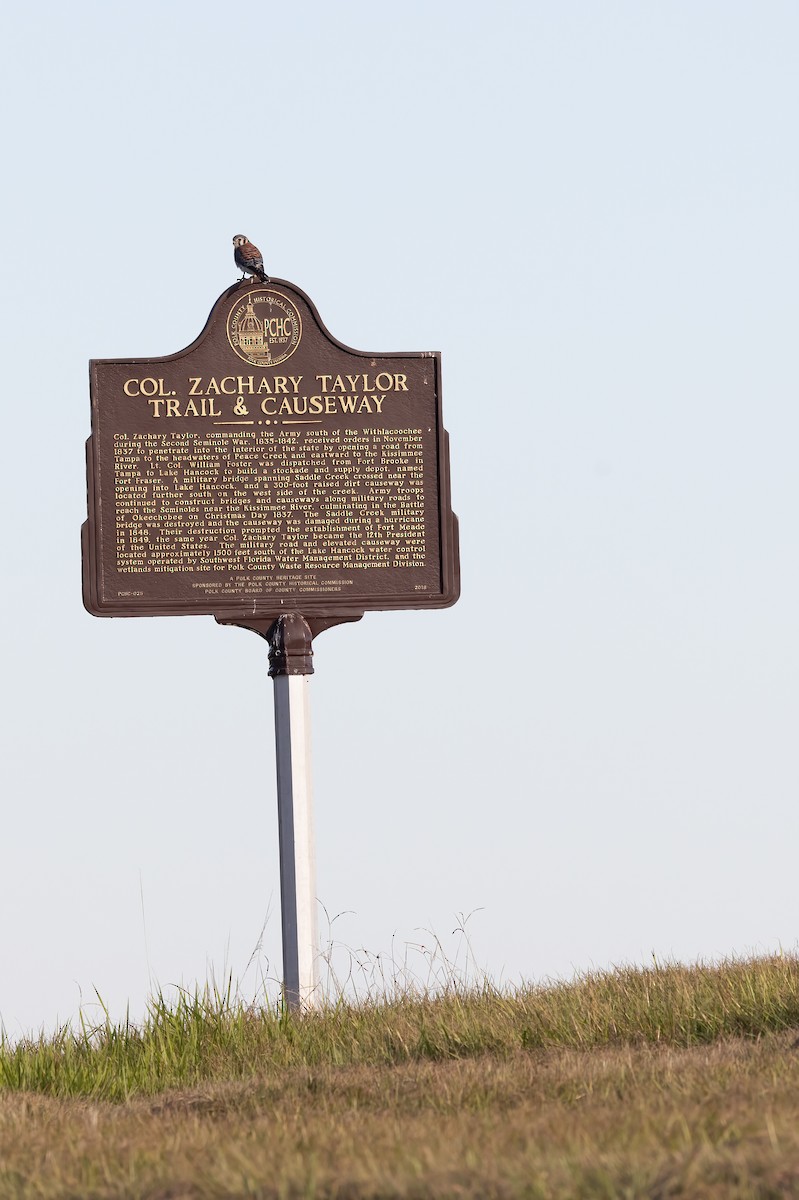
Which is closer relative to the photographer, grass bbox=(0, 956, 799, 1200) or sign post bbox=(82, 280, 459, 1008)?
grass bbox=(0, 956, 799, 1200)

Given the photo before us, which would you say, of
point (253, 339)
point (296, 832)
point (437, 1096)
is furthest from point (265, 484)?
point (437, 1096)

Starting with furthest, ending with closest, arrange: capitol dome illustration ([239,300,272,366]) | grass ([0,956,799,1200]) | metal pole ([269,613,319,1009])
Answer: capitol dome illustration ([239,300,272,366]), metal pole ([269,613,319,1009]), grass ([0,956,799,1200])

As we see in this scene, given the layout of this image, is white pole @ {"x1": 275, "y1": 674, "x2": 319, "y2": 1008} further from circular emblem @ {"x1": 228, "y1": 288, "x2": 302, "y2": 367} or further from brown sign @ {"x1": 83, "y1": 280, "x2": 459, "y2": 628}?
circular emblem @ {"x1": 228, "y1": 288, "x2": 302, "y2": 367}

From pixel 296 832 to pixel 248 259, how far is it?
4504 millimetres

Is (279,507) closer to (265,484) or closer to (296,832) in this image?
(265,484)

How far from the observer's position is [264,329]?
38.9 ft

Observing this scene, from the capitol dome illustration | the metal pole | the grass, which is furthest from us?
the capitol dome illustration

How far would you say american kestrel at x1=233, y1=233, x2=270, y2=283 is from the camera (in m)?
11.9

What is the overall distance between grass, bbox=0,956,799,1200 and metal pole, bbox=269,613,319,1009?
98 cm

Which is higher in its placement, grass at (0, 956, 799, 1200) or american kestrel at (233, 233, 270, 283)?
american kestrel at (233, 233, 270, 283)

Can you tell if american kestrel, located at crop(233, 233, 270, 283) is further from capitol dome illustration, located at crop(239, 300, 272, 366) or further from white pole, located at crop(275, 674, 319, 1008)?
white pole, located at crop(275, 674, 319, 1008)

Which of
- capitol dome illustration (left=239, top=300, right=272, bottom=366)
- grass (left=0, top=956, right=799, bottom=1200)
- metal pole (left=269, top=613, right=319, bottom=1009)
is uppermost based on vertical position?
capitol dome illustration (left=239, top=300, right=272, bottom=366)

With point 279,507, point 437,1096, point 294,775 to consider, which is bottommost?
point 437,1096

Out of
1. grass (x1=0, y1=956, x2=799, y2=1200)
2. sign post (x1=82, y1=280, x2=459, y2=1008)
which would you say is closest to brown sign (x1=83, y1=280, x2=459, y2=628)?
sign post (x1=82, y1=280, x2=459, y2=1008)
